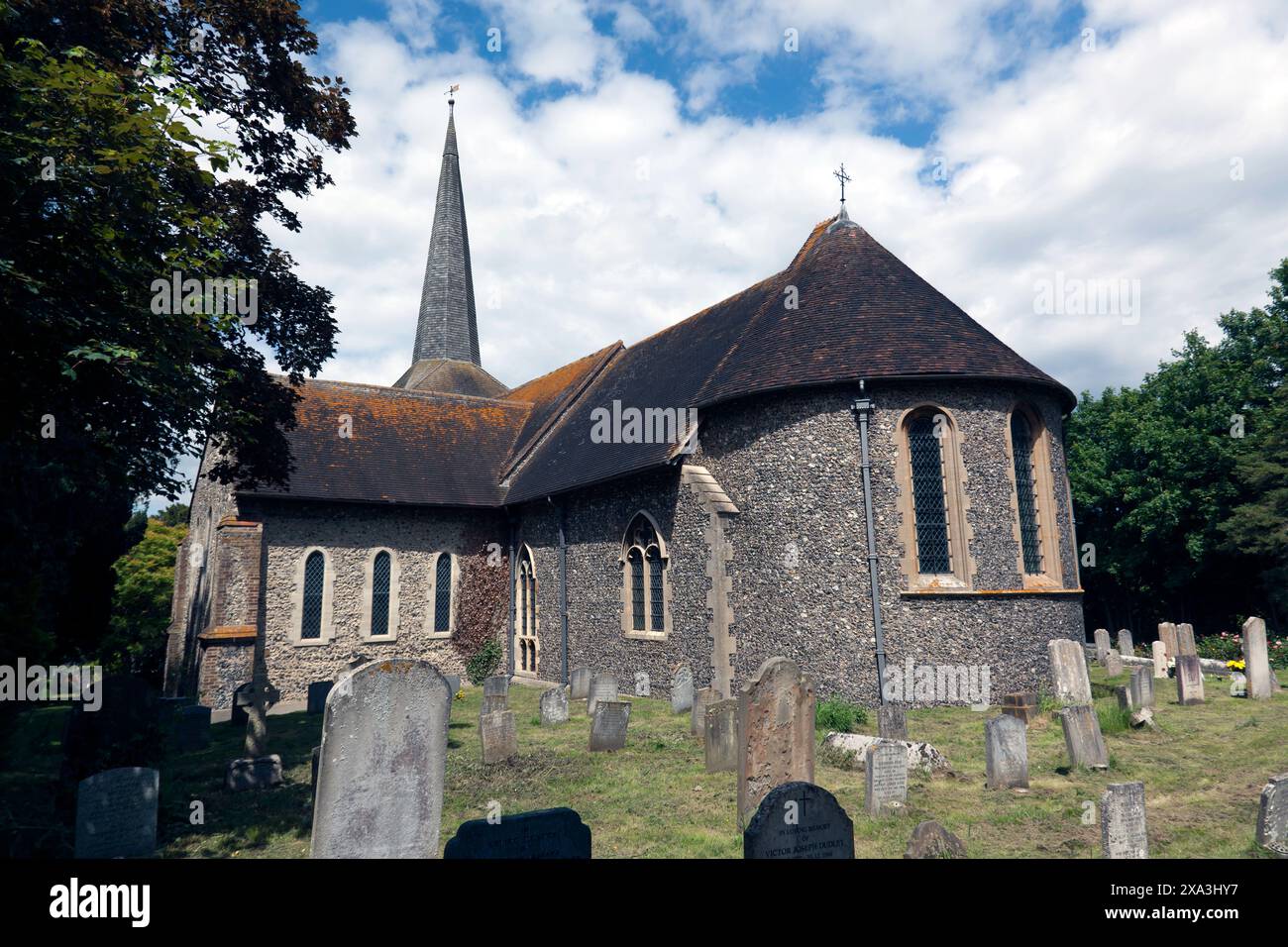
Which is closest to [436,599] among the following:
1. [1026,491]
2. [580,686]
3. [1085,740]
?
[580,686]

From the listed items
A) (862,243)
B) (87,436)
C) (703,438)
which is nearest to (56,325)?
(87,436)

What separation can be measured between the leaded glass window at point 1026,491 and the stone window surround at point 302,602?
16315mm

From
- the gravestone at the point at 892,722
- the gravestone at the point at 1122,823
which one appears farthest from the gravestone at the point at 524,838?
the gravestone at the point at 892,722

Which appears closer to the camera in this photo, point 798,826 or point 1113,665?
point 798,826

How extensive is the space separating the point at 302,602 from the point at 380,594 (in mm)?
1990

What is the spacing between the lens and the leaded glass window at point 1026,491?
14586mm

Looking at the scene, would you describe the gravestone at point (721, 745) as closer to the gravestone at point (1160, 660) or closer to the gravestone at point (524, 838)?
the gravestone at point (524, 838)

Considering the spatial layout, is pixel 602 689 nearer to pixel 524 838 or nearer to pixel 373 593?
pixel 373 593

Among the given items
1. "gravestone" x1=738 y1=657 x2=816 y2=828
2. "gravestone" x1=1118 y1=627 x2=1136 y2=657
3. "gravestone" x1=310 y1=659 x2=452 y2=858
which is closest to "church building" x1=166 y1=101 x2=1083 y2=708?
"gravestone" x1=738 y1=657 x2=816 y2=828

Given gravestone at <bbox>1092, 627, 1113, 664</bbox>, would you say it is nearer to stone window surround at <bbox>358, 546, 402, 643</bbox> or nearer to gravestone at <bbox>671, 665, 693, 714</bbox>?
gravestone at <bbox>671, 665, 693, 714</bbox>

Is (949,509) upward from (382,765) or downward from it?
upward

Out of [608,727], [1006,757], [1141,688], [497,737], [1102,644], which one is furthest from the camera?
[1102,644]

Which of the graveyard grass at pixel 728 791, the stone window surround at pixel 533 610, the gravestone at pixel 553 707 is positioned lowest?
the graveyard grass at pixel 728 791

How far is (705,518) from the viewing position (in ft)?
49.8
